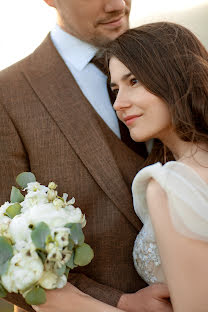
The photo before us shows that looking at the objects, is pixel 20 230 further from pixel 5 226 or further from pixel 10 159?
pixel 10 159

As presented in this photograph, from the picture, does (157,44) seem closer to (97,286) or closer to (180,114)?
(180,114)

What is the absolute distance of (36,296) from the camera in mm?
1616

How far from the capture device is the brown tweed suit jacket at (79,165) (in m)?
2.03

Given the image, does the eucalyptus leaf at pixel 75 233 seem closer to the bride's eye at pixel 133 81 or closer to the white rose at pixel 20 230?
the white rose at pixel 20 230

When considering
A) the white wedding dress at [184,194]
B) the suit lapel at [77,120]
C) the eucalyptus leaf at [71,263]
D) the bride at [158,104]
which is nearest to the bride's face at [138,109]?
the bride at [158,104]

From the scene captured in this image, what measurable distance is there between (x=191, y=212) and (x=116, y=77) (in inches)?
28.8

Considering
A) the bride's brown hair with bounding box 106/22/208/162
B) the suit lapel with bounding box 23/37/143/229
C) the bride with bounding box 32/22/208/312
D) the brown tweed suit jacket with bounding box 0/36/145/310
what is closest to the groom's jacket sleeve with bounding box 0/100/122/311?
the brown tweed suit jacket with bounding box 0/36/145/310

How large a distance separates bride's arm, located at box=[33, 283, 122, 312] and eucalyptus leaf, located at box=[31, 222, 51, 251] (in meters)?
0.26

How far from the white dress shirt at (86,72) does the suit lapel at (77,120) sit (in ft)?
0.22

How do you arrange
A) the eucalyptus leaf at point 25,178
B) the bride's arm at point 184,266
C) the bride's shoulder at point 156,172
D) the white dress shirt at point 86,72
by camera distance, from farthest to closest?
1. the white dress shirt at point 86,72
2. the eucalyptus leaf at point 25,178
3. the bride's shoulder at point 156,172
4. the bride's arm at point 184,266

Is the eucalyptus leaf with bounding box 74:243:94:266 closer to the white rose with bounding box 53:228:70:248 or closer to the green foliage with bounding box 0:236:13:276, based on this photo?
the white rose with bounding box 53:228:70:248

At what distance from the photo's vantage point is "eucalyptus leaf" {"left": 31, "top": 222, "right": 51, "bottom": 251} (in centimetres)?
156

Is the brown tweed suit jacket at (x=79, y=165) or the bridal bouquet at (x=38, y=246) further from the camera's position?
the brown tweed suit jacket at (x=79, y=165)

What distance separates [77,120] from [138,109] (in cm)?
28
